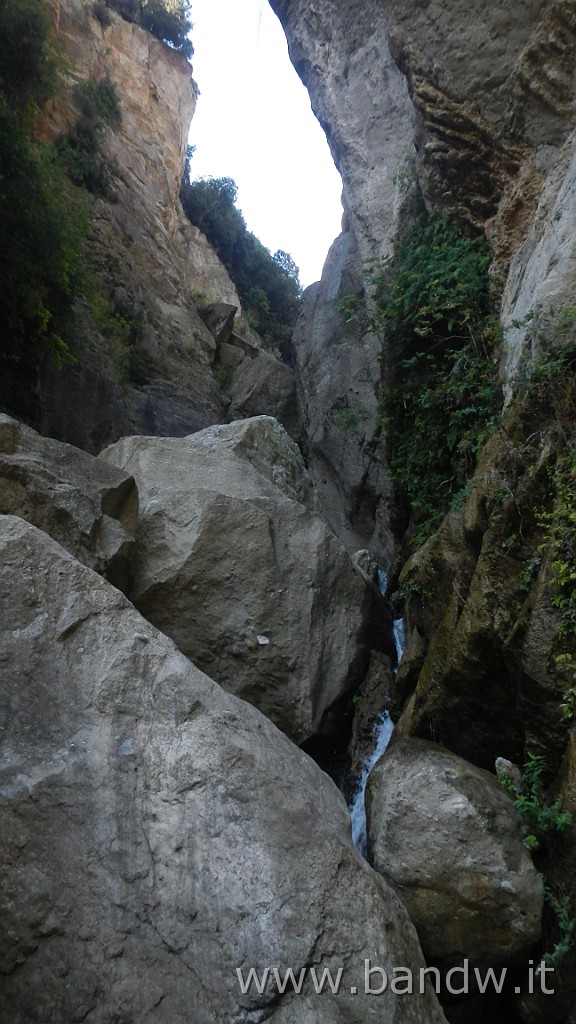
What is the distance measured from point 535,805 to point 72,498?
14.8 ft

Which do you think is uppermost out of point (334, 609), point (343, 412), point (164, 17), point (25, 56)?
point (164, 17)

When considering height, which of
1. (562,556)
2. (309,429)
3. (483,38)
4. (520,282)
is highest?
(483,38)

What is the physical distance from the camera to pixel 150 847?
3.79m

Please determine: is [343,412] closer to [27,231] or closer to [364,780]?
Answer: [27,231]

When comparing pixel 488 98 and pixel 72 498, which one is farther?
pixel 488 98

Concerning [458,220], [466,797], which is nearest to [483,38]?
[458,220]

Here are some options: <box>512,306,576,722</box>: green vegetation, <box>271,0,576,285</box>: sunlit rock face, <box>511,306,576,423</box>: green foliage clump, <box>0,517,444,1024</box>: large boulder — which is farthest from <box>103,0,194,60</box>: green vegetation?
<box>0,517,444,1024</box>: large boulder

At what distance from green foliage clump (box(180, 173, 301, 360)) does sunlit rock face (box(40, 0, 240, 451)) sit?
1.04 meters

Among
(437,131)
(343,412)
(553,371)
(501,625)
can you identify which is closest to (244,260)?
(343,412)

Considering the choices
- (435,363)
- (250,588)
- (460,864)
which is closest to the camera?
(460,864)

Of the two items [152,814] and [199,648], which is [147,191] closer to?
[199,648]

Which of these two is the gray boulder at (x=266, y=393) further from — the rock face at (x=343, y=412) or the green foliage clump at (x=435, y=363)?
the green foliage clump at (x=435, y=363)

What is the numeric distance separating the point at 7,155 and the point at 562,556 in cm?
836

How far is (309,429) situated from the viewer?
15531 millimetres
